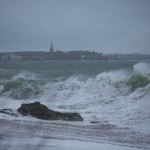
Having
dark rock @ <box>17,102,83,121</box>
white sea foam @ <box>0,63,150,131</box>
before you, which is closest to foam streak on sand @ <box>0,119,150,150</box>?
dark rock @ <box>17,102,83,121</box>

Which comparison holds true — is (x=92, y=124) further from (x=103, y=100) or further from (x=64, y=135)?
(x=103, y=100)

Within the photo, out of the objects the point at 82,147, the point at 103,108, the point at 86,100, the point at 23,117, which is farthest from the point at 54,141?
the point at 86,100

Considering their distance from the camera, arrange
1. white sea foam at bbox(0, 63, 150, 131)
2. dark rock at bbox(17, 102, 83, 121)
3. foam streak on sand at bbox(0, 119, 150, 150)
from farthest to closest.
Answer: white sea foam at bbox(0, 63, 150, 131) → dark rock at bbox(17, 102, 83, 121) → foam streak on sand at bbox(0, 119, 150, 150)

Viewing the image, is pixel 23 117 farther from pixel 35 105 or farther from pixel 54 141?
pixel 54 141

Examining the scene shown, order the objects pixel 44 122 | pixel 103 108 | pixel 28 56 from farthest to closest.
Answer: pixel 28 56
pixel 103 108
pixel 44 122

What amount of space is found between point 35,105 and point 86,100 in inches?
193

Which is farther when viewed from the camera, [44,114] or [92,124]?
[44,114]

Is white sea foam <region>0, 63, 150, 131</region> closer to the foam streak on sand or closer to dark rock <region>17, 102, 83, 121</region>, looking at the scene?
dark rock <region>17, 102, 83, 121</region>

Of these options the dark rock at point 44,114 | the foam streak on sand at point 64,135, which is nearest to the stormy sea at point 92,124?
the foam streak on sand at point 64,135

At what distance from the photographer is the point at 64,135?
9531mm

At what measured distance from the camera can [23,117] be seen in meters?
12.1

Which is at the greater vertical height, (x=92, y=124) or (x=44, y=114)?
(x=44, y=114)

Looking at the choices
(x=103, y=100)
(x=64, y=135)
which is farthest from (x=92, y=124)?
(x=103, y=100)

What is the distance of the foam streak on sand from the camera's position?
856 cm
